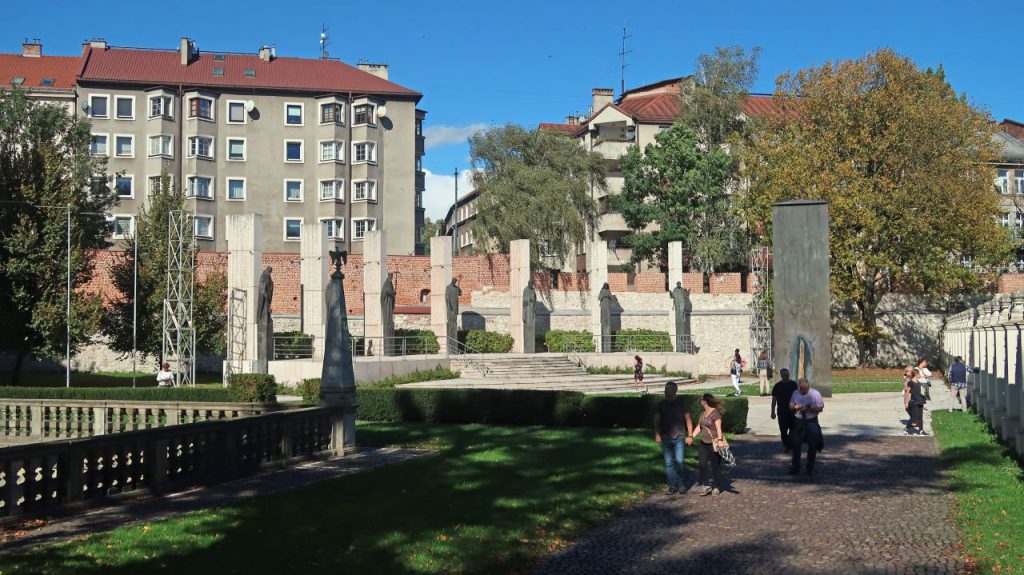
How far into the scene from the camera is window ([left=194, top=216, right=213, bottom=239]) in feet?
198

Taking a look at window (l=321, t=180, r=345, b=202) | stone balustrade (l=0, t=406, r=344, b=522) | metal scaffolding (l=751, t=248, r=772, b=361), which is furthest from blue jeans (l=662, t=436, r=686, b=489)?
window (l=321, t=180, r=345, b=202)

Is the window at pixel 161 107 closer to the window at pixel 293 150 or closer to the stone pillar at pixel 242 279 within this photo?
the window at pixel 293 150

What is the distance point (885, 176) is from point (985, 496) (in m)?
34.9

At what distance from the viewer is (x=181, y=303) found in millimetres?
37344

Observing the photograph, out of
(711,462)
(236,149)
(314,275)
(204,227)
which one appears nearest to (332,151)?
(236,149)

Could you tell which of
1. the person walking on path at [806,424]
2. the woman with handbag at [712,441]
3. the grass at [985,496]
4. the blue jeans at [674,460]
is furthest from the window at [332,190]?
the woman with handbag at [712,441]

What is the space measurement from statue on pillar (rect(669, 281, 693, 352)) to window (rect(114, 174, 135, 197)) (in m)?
32.6

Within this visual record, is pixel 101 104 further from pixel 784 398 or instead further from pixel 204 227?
pixel 784 398

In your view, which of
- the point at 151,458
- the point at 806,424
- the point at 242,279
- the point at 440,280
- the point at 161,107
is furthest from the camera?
the point at 161,107

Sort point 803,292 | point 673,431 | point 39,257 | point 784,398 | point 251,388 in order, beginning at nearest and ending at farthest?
1. point 673,431
2. point 784,398
3. point 251,388
4. point 803,292
5. point 39,257

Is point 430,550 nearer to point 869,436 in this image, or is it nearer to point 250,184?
point 869,436

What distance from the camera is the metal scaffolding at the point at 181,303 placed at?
36.7 metres

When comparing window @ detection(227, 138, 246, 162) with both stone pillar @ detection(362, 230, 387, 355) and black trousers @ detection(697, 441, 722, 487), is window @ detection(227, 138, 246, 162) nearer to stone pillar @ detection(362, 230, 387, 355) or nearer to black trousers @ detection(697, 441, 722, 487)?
stone pillar @ detection(362, 230, 387, 355)

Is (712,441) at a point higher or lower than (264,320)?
lower
